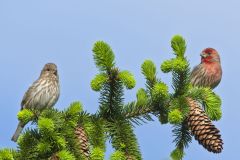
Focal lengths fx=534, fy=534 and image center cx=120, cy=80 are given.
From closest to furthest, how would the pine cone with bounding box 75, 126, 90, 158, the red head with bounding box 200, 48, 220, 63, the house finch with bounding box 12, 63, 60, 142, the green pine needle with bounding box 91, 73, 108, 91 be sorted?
the pine cone with bounding box 75, 126, 90, 158
the green pine needle with bounding box 91, 73, 108, 91
the house finch with bounding box 12, 63, 60, 142
the red head with bounding box 200, 48, 220, 63

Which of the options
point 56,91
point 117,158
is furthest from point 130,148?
point 56,91

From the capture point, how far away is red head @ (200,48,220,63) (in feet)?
40.6

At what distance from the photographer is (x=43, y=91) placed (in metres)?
9.75

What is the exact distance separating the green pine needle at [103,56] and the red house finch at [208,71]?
6432 millimetres

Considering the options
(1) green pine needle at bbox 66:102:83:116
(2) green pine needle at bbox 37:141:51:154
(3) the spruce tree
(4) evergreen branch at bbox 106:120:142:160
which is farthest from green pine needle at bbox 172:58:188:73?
(2) green pine needle at bbox 37:141:51:154

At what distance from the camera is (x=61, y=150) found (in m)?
4.57

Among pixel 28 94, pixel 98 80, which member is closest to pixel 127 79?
pixel 98 80

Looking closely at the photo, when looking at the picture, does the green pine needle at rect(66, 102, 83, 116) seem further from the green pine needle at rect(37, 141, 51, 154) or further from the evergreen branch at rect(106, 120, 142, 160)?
the green pine needle at rect(37, 141, 51, 154)

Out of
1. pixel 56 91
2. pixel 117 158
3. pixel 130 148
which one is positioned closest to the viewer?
pixel 117 158

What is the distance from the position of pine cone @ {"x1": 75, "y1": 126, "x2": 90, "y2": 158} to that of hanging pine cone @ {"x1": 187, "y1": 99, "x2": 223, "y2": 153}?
3.57ft

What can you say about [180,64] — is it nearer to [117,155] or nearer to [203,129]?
[203,129]

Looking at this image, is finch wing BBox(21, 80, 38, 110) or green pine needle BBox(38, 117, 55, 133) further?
finch wing BBox(21, 80, 38, 110)

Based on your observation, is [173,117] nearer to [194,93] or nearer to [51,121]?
[194,93]

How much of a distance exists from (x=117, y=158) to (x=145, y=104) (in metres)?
0.93
